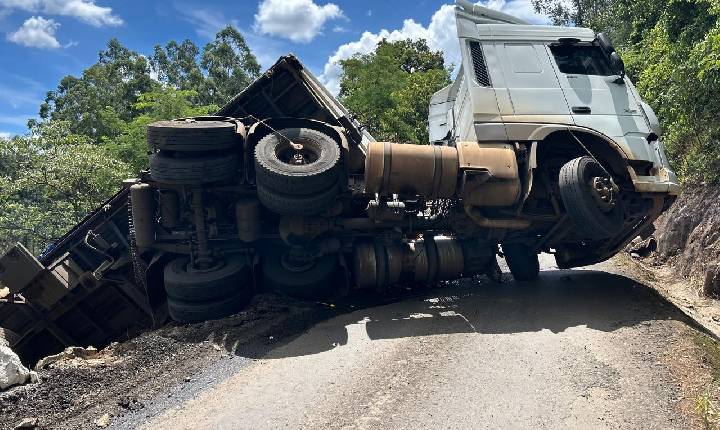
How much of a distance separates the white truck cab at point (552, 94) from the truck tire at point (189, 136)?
3496 mm

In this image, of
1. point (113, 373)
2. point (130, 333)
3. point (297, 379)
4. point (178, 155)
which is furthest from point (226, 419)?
point (130, 333)

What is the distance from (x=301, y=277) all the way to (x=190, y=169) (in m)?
2.12

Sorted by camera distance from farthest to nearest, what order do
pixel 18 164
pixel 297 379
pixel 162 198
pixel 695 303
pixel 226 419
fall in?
1. pixel 18 164
2. pixel 695 303
3. pixel 162 198
4. pixel 297 379
5. pixel 226 419

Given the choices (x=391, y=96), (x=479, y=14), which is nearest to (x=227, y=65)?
(x=391, y=96)

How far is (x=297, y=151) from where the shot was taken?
6.88m

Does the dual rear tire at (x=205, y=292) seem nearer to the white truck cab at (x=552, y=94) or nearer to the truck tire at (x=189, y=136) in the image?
the truck tire at (x=189, y=136)

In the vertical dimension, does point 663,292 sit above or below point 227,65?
below

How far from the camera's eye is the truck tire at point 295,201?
21.2 feet

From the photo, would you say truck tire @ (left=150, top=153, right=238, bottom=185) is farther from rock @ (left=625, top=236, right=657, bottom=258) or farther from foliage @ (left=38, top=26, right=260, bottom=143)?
foliage @ (left=38, top=26, right=260, bottom=143)

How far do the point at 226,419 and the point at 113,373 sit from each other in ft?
6.02

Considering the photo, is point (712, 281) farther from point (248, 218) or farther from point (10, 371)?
point (10, 371)

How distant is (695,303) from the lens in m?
7.78

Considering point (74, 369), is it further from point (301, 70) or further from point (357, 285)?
point (301, 70)

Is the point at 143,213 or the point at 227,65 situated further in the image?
the point at 227,65
